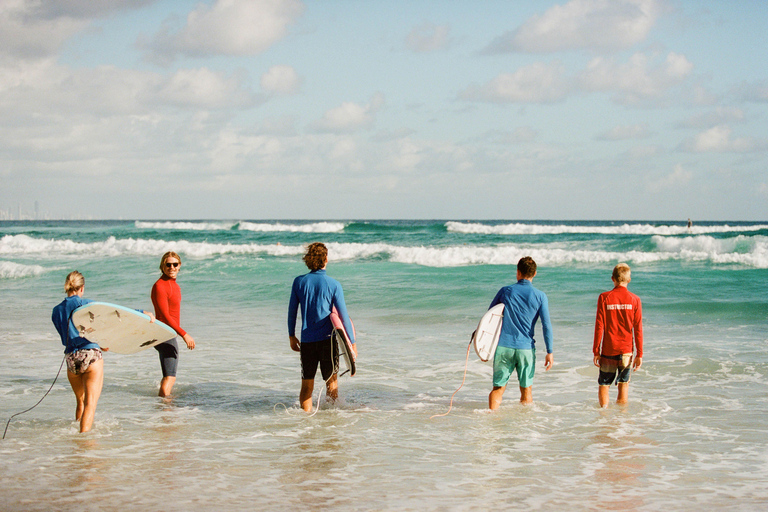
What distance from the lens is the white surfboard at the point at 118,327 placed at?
17.2 feet

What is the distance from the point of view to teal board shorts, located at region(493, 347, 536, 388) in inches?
243

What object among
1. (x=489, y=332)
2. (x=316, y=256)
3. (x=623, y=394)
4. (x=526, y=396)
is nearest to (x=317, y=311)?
(x=316, y=256)

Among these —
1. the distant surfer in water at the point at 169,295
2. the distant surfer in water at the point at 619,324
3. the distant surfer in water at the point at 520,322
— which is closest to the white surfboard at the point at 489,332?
the distant surfer in water at the point at 520,322

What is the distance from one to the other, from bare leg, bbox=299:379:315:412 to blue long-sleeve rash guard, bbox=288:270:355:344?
0.48 meters

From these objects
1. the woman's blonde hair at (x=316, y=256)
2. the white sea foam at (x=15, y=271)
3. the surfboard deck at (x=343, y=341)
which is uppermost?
the woman's blonde hair at (x=316, y=256)

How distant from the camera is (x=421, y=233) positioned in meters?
49.9

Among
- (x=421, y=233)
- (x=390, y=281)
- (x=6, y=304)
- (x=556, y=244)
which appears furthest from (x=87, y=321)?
(x=421, y=233)

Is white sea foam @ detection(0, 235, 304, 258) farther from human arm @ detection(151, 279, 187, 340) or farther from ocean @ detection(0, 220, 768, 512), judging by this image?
human arm @ detection(151, 279, 187, 340)

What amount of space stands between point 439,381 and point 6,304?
38.4ft

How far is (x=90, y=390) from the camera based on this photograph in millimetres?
5387

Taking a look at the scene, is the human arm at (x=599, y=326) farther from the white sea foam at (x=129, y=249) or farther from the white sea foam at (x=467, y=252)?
the white sea foam at (x=129, y=249)

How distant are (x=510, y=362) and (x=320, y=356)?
185cm

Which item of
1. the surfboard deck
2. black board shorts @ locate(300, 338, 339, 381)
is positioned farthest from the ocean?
the surfboard deck

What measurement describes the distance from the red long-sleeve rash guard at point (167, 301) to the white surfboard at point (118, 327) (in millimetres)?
161
